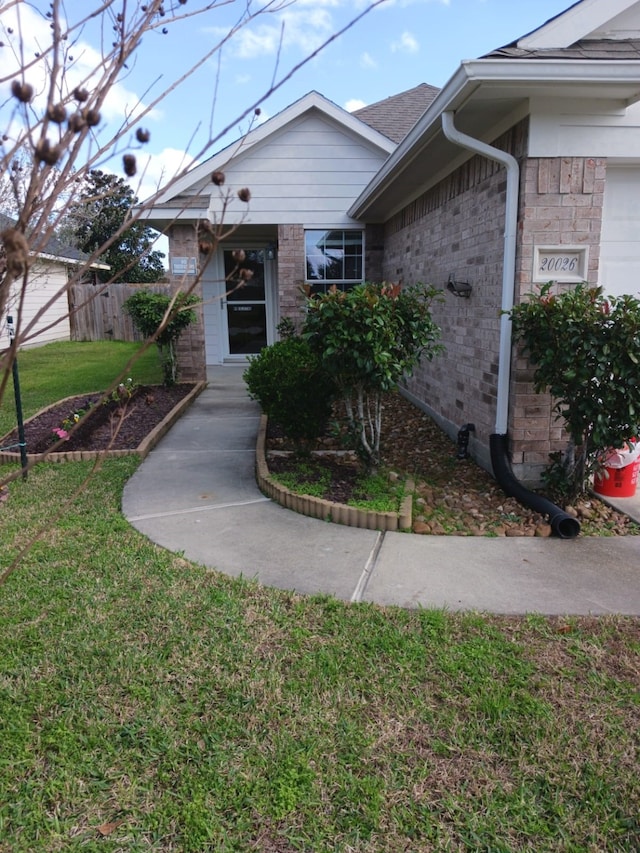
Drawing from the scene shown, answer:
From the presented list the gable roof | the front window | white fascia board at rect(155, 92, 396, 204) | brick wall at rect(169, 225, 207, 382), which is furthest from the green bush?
white fascia board at rect(155, 92, 396, 204)

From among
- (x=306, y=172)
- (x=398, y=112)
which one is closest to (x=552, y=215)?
(x=306, y=172)

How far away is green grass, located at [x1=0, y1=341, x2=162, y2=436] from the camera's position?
9.97m

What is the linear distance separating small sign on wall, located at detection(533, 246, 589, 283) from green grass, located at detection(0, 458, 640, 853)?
2.76 m

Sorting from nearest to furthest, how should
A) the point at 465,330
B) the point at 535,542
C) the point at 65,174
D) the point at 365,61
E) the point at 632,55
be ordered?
the point at 65,174 < the point at 365,61 < the point at 535,542 < the point at 632,55 < the point at 465,330

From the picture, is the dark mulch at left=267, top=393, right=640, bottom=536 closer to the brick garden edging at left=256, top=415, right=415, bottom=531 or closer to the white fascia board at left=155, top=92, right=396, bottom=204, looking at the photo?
the brick garden edging at left=256, top=415, right=415, bottom=531

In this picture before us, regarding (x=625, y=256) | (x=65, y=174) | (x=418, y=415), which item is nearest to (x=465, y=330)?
(x=625, y=256)

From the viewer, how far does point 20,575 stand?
3.84 m

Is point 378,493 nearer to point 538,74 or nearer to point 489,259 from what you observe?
point 489,259

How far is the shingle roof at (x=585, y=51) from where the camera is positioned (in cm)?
441

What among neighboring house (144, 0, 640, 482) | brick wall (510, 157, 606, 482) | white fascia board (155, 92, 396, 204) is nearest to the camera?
neighboring house (144, 0, 640, 482)

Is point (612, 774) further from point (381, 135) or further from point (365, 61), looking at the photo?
point (381, 135)

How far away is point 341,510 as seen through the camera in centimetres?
475

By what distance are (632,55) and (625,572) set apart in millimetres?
3751

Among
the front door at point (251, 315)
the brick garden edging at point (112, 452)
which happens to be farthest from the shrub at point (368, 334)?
the front door at point (251, 315)
